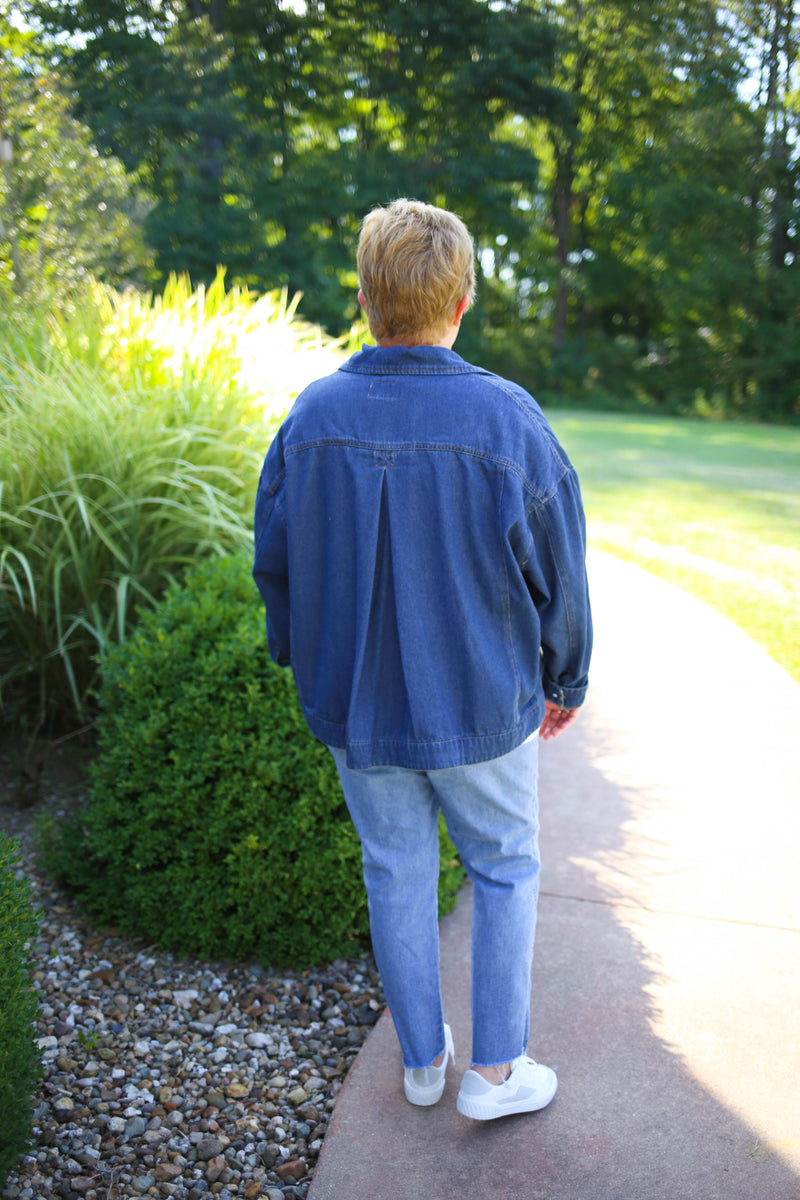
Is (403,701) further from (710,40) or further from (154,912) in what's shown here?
(710,40)

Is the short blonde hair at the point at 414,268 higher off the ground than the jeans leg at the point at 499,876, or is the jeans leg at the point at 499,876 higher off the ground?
the short blonde hair at the point at 414,268

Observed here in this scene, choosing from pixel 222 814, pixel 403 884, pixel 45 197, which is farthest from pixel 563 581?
pixel 45 197

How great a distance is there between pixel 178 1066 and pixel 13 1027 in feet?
2.16

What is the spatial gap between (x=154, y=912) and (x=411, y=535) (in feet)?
4.81

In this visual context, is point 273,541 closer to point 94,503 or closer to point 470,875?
point 470,875

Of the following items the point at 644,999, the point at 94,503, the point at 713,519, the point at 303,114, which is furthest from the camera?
the point at 303,114

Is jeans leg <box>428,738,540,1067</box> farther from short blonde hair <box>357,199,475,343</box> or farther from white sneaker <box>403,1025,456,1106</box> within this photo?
short blonde hair <box>357,199,475,343</box>

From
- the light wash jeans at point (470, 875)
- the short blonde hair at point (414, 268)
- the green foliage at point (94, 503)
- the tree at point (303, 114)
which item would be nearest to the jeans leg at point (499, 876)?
the light wash jeans at point (470, 875)

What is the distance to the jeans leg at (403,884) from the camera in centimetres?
179

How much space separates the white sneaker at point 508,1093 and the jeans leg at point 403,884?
0.11 meters

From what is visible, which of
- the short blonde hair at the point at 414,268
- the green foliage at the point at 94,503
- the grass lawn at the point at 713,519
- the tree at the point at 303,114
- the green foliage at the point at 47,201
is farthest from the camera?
the tree at the point at 303,114

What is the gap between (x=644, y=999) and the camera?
2297mm

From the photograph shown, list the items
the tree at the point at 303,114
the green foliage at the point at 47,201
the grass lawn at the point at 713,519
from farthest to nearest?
1. the tree at the point at 303,114
2. the green foliage at the point at 47,201
3. the grass lawn at the point at 713,519

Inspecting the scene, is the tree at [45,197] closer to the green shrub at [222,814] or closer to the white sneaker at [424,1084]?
the green shrub at [222,814]
